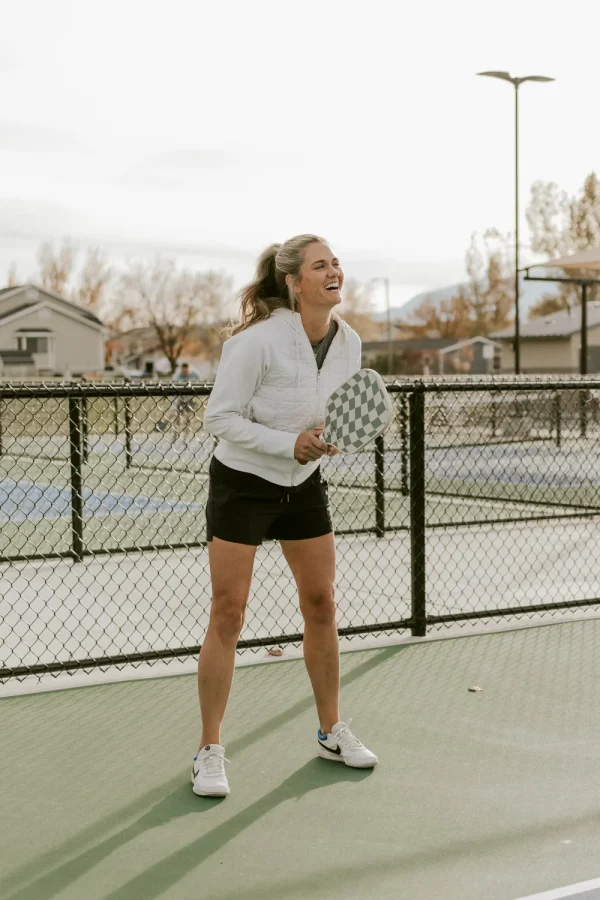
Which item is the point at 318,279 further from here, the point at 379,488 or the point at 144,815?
the point at 379,488

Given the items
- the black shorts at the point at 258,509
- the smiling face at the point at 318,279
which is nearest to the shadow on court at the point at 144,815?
the black shorts at the point at 258,509

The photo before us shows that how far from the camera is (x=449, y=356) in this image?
9844 cm

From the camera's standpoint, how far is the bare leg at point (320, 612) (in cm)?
374

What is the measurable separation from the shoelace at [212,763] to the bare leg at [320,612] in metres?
0.46

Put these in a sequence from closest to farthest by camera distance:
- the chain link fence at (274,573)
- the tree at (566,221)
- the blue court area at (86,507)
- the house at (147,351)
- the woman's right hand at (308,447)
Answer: the woman's right hand at (308,447), the chain link fence at (274,573), the blue court area at (86,507), the tree at (566,221), the house at (147,351)

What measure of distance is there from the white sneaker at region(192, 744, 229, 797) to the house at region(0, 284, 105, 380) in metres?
72.9

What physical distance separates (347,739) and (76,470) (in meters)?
3.84

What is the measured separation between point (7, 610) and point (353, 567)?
8.32 ft

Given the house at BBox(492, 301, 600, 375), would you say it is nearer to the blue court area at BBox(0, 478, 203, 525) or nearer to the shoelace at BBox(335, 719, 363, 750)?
the blue court area at BBox(0, 478, 203, 525)

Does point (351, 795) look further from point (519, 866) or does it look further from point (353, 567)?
point (353, 567)

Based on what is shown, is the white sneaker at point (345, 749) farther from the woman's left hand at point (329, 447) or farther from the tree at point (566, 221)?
the tree at point (566, 221)

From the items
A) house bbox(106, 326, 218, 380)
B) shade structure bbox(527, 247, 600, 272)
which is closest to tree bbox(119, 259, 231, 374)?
house bbox(106, 326, 218, 380)

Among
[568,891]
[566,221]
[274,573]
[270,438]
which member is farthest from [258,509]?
[566,221]

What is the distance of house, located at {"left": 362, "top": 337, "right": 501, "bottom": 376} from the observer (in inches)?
3113
